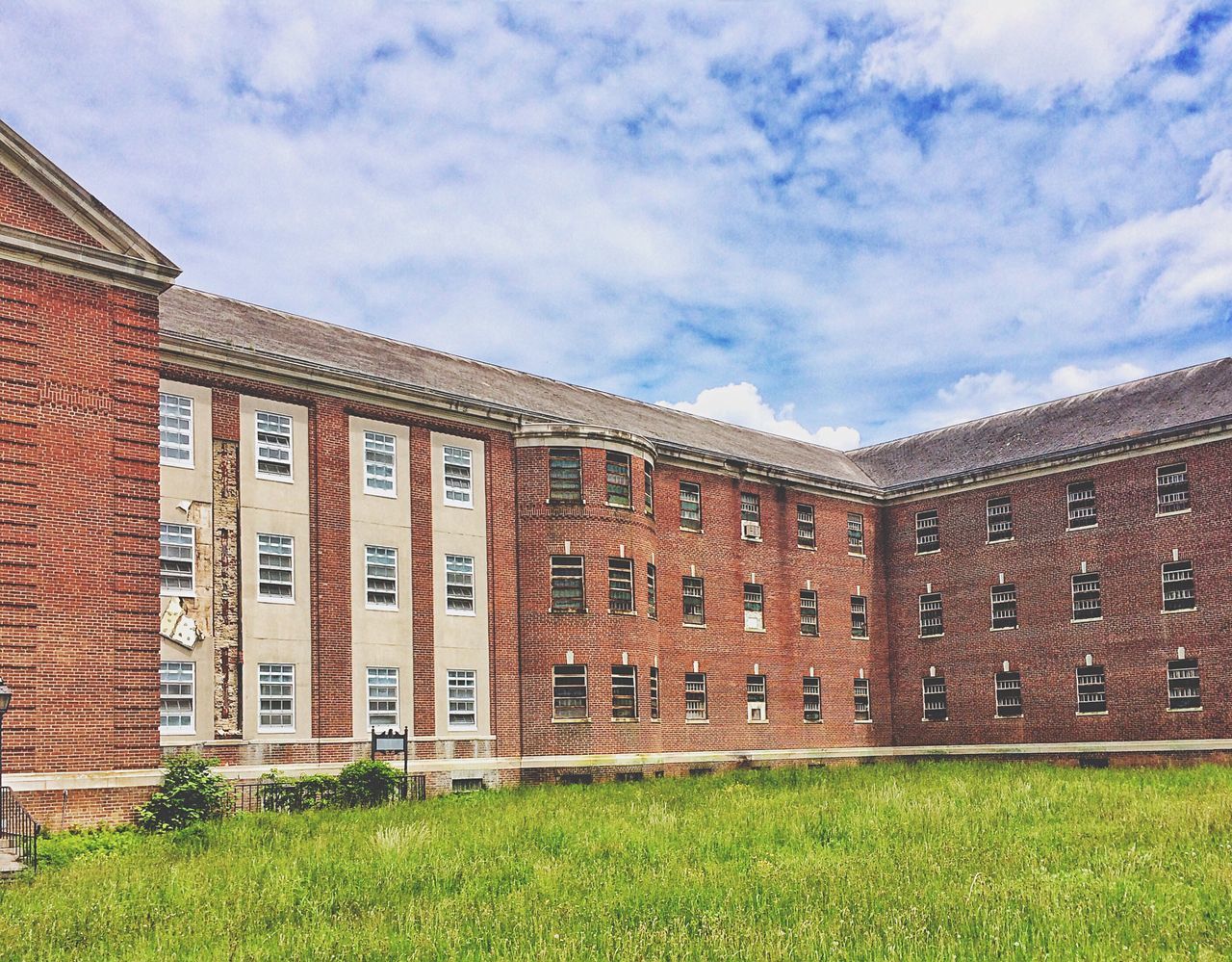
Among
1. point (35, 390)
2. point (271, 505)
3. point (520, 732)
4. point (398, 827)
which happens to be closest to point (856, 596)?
A: point (520, 732)

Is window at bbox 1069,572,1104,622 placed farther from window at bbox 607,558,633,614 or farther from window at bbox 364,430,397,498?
window at bbox 364,430,397,498

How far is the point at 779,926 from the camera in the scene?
1380 centimetres

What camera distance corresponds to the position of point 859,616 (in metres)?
47.1

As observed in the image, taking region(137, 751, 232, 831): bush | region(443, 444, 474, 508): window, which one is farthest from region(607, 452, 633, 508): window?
region(137, 751, 232, 831): bush

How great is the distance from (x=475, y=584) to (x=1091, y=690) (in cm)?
2101

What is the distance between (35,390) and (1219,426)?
33.3m

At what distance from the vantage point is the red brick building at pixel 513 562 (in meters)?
23.5

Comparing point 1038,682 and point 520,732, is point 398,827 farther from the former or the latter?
point 1038,682

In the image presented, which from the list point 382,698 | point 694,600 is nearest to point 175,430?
point 382,698

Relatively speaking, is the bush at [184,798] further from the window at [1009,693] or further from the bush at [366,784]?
the window at [1009,693]

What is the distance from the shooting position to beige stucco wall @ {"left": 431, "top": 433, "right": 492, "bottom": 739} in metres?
34.1

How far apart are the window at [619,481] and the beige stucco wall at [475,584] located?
12.6ft

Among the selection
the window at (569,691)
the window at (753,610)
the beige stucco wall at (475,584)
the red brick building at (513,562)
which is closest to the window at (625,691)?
the red brick building at (513,562)

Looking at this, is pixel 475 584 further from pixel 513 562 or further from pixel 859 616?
pixel 859 616
